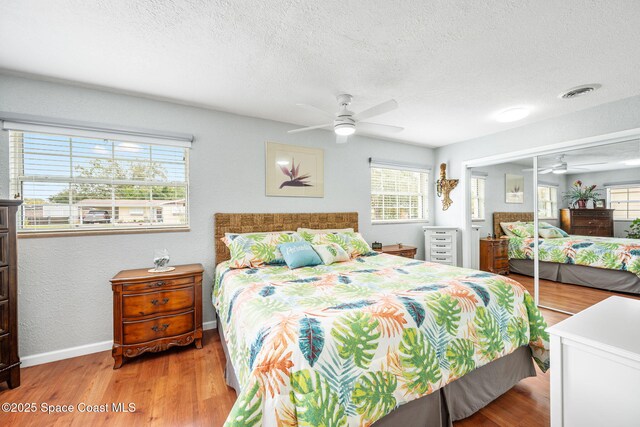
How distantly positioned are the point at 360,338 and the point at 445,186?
4.06 metres

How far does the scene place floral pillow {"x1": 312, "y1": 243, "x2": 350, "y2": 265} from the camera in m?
2.78

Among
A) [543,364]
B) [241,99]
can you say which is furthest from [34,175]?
[543,364]

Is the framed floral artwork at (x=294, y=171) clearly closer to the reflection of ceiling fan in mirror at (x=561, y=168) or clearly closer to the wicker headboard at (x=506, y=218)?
the wicker headboard at (x=506, y=218)

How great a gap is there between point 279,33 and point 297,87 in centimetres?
75

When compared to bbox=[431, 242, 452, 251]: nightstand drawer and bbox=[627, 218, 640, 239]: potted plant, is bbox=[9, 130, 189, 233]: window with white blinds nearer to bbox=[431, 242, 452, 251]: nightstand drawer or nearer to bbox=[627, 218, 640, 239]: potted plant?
bbox=[431, 242, 452, 251]: nightstand drawer

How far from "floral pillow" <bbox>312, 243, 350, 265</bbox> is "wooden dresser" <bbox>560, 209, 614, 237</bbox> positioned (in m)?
2.92

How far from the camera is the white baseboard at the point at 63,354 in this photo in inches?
91.1

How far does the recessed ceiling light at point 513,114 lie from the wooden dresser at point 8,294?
480 centimetres

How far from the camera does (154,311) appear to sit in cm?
237

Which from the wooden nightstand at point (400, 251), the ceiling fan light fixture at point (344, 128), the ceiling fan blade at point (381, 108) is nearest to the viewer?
the ceiling fan blade at point (381, 108)

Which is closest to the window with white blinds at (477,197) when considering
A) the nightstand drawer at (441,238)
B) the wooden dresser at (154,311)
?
the nightstand drawer at (441,238)

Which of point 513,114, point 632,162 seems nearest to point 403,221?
point 513,114

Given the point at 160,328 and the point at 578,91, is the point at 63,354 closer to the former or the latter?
the point at 160,328

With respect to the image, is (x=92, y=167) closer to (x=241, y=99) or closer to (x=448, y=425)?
(x=241, y=99)
